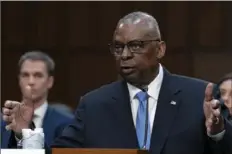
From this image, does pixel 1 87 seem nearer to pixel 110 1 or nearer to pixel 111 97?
pixel 110 1

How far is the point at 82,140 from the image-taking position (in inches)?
152

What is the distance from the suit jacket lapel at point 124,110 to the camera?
12.3 feet

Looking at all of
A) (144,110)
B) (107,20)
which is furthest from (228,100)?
(107,20)

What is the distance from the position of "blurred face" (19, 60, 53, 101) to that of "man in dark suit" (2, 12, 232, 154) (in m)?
1.68

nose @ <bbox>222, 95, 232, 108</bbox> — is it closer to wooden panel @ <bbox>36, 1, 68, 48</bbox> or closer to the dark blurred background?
the dark blurred background

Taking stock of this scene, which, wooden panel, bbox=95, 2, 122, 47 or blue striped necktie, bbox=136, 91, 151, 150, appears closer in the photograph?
blue striped necktie, bbox=136, 91, 151, 150

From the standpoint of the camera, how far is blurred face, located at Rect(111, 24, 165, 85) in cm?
375

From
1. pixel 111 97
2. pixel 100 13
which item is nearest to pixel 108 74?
pixel 100 13

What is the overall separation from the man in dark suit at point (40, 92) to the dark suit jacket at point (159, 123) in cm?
124

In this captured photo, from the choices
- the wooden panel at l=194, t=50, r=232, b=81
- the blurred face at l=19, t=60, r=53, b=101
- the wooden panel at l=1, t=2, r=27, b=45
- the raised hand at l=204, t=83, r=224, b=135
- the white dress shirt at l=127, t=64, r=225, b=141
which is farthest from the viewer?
the wooden panel at l=1, t=2, r=27, b=45

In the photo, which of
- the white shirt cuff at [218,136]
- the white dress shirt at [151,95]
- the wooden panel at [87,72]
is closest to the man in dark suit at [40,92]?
the white dress shirt at [151,95]

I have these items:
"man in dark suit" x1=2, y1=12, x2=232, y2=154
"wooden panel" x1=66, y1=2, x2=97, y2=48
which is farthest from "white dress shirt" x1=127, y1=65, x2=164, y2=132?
"wooden panel" x1=66, y1=2, x2=97, y2=48

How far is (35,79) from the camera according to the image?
5711mm

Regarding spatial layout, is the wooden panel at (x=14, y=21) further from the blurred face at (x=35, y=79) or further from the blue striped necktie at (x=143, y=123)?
the blue striped necktie at (x=143, y=123)
